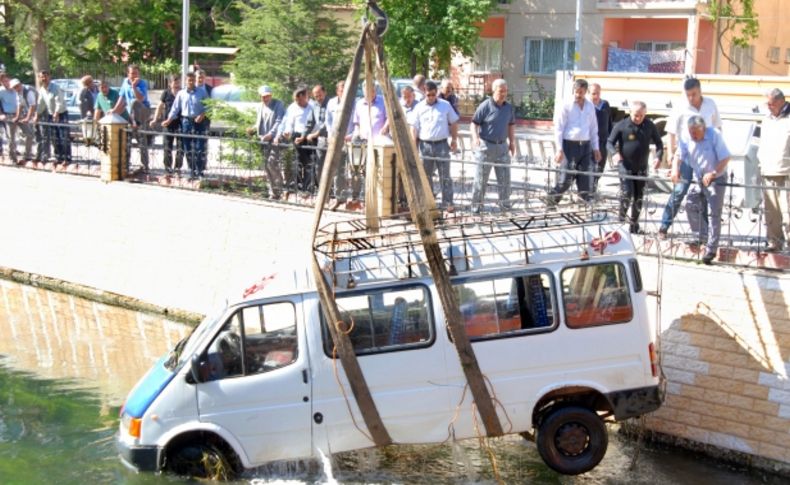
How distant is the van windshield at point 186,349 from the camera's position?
11.0 m

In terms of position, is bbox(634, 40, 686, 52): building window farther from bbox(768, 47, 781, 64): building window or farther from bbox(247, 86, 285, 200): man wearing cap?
bbox(247, 86, 285, 200): man wearing cap

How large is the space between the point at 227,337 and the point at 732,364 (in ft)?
17.4

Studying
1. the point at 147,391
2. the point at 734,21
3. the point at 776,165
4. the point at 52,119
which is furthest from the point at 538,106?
the point at 147,391

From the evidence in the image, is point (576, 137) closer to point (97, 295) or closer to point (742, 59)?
point (97, 295)

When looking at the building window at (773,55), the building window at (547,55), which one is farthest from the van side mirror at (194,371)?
the building window at (773,55)

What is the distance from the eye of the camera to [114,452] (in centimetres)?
1197

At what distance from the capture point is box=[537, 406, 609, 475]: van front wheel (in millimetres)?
10836

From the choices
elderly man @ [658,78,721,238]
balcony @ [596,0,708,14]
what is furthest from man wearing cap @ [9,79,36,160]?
balcony @ [596,0,708,14]

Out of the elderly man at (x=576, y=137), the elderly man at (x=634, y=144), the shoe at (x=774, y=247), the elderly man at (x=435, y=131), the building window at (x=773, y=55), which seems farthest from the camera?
the building window at (x=773, y=55)

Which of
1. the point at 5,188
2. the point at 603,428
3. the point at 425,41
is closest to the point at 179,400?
the point at 603,428

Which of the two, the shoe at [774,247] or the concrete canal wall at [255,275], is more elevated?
the shoe at [774,247]

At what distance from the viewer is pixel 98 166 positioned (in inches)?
770

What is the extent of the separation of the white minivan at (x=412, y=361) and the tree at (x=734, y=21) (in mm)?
28175

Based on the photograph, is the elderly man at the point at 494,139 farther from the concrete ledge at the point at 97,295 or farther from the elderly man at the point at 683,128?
the concrete ledge at the point at 97,295
